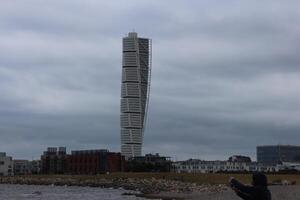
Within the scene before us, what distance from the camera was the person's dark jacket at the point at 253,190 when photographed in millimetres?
9248

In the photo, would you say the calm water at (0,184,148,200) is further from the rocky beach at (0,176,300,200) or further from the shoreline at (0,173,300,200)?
the shoreline at (0,173,300,200)

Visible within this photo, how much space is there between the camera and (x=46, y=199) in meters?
72.4

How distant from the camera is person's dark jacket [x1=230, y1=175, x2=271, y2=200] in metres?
9.25

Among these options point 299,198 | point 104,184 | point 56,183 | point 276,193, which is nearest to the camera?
point 299,198

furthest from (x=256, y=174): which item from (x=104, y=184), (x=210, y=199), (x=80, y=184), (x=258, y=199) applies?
(x=80, y=184)

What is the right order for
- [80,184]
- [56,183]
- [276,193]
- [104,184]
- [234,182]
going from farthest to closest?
[56,183]
[80,184]
[104,184]
[276,193]
[234,182]

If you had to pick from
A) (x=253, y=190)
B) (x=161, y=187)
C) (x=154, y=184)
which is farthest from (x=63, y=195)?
(x=253, y=190)

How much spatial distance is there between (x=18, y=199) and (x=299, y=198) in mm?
33713

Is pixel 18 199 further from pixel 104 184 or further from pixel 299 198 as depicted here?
pixel 104 184

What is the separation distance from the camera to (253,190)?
9352 millimetres

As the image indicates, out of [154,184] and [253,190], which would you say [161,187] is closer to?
[154,184]

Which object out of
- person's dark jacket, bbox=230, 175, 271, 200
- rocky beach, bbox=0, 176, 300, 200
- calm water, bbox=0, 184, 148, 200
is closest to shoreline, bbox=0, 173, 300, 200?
rocky beach, bbox=0, 176, 300, 200

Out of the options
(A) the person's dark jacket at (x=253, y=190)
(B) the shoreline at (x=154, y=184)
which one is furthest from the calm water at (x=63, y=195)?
(A) the person's dark jacket at (x=253, y=190)

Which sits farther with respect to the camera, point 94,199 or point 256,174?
point 94,199
